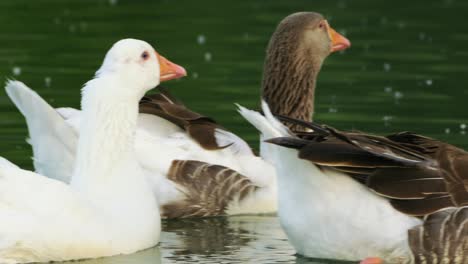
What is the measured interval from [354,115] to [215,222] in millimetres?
4150

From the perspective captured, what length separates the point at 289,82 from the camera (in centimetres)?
1266

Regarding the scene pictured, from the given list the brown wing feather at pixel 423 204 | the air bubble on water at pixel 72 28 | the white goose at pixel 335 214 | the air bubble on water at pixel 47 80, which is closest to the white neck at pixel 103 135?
the white goose at pixel 335 214

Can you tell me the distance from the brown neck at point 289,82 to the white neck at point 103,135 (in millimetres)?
2756

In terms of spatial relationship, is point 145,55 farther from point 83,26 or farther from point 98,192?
point 83,26

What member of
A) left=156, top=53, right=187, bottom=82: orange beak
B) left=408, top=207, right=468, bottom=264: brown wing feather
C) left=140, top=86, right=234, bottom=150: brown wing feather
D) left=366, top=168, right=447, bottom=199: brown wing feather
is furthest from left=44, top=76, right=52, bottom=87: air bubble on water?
left=408, top=207, right=468, bottom=264: brown wing feather

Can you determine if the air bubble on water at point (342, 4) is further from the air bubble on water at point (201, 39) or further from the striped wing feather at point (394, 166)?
the striped wing feather at point (394, 166)

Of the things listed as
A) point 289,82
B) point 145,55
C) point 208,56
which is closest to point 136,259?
point 145,55

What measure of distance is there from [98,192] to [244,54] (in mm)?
10270

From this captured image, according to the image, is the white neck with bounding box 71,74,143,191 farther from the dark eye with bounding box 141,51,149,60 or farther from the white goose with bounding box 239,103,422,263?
the white goose with bounding box 239,103,422,263

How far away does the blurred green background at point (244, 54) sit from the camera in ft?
50.6

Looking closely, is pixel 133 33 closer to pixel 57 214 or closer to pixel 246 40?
pixel 246 40

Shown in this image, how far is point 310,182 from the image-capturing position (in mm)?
9453

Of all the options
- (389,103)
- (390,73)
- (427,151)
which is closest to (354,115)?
(389,103)

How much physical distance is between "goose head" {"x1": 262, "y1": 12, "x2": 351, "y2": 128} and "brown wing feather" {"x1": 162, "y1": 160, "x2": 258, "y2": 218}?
3.64ft
